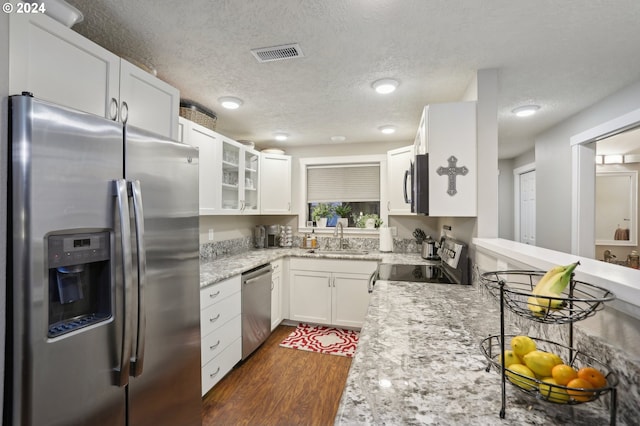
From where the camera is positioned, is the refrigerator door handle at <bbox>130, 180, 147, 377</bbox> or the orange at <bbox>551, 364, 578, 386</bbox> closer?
the orange at <bbox>551, 364, 578, 386</bbox>

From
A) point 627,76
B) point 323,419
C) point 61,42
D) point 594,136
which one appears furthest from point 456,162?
point 61,42

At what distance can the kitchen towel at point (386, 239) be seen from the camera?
3.77m

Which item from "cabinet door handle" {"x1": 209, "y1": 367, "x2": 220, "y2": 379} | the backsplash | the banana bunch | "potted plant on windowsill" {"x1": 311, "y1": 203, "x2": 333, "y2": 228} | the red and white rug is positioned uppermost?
"potted plant on windowsill" {"x1": 311, "y1": 203, "x2": 333, "y2": 228}

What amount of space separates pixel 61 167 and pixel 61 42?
1.92ft

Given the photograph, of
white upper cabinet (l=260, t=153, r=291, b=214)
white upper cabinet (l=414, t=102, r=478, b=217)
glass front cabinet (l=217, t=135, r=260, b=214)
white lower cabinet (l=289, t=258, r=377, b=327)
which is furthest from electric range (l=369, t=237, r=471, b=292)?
white upper cabinet (l=260, t=153, r=291, b=214)

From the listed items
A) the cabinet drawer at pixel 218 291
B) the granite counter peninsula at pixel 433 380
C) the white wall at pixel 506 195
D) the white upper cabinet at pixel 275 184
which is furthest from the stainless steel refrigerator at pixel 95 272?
the white wall at pixel 506 195

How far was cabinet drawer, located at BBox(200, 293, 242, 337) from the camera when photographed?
2.05 metres

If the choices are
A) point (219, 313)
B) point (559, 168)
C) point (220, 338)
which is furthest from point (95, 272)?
point (559, 168)

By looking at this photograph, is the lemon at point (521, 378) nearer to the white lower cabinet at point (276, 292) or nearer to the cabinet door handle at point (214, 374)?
the cabinet door handle at point (214, 374)

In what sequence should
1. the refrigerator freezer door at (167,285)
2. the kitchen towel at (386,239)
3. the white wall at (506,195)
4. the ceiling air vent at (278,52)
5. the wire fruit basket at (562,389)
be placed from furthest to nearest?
the white wall at (506,195) < the kitchen towel at (386,239) < the ceiling air vent at (278,52) < the refrigerator freezer door at (167,285) < the wire fruit basket at (562,389)

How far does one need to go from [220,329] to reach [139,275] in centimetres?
118

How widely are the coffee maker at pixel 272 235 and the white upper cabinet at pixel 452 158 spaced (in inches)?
95.7

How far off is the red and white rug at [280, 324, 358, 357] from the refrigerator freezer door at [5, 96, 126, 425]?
2077 millimetres

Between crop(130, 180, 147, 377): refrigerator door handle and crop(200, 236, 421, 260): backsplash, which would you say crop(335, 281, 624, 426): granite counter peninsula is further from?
crop(200, 236, 421, 260): backsplash
